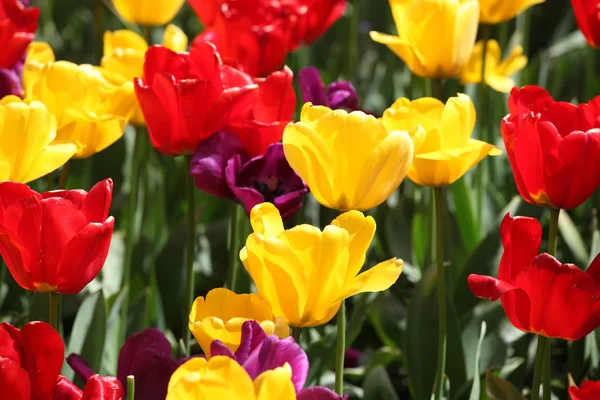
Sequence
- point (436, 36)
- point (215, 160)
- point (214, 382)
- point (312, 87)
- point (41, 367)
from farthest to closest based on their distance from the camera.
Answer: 1. point (436, 36)
2. point (312, 87)
3. point (215, 160)
4. point (41, 367)
5. point (214, 382)

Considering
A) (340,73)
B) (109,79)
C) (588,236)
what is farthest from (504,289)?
(340,73)

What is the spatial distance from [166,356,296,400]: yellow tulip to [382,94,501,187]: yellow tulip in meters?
0.54

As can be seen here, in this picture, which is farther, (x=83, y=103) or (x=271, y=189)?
(x=83, y=103)

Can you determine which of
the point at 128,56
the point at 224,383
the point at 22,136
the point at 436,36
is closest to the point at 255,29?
the point at 128,56

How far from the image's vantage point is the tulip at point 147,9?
6.49 feet

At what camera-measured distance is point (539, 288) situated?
3.50 feet

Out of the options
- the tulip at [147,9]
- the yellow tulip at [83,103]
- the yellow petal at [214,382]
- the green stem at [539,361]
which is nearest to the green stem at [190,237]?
the yellow tulip at [83,103]

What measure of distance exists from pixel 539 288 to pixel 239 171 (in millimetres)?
414

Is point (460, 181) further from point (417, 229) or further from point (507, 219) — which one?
point (507, 219)

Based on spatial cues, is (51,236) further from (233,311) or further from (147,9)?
(147,9)

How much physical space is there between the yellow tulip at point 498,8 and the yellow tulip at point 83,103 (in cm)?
70

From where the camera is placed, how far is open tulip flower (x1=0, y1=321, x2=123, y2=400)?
887 millimetres

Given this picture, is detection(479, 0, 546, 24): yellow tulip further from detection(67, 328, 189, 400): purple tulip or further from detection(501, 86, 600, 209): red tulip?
detection(67, 328, 189, 400): purple tulip

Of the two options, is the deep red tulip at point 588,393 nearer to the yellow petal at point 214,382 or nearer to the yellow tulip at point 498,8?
the yellow petal at point 214,382
